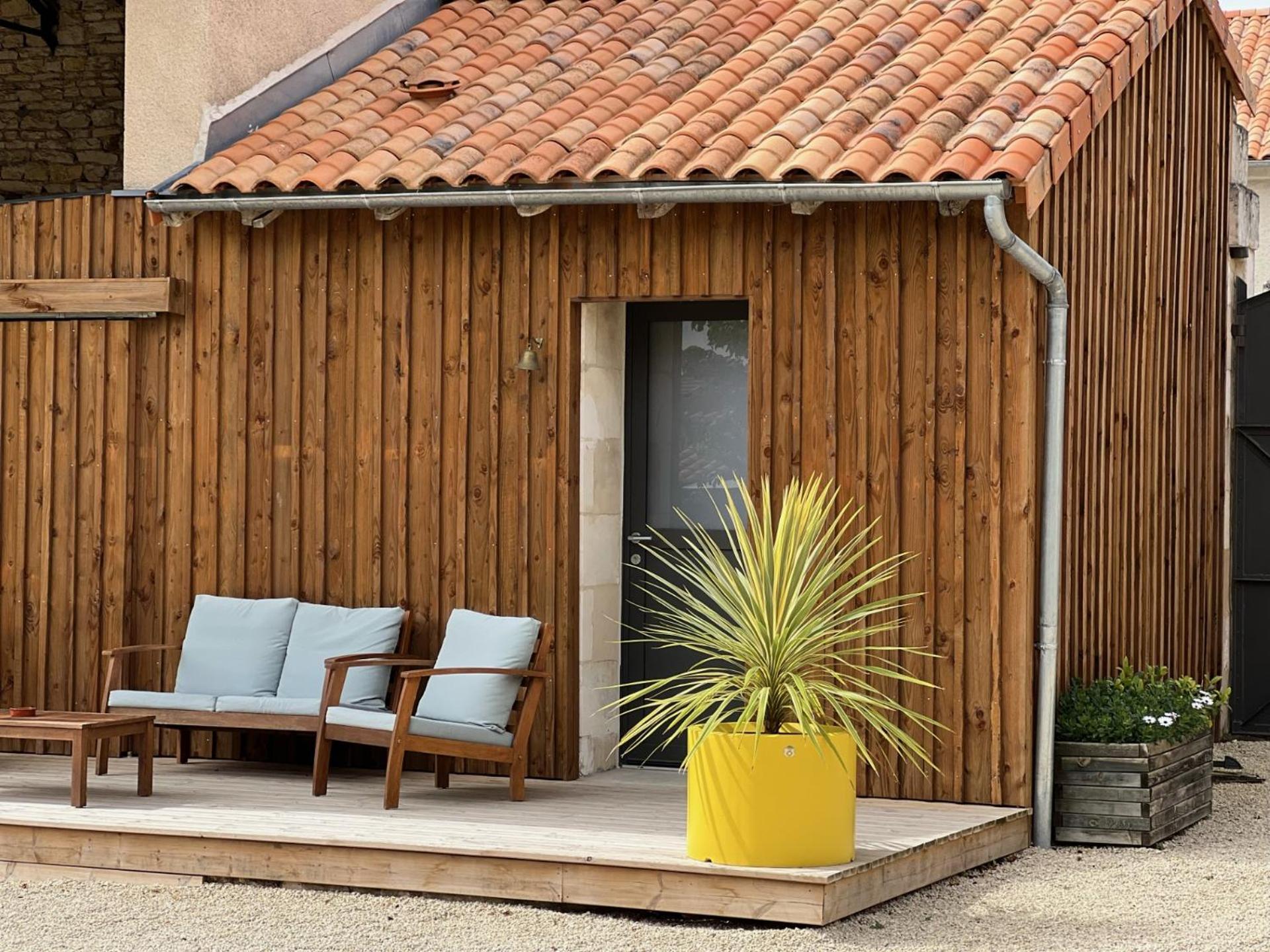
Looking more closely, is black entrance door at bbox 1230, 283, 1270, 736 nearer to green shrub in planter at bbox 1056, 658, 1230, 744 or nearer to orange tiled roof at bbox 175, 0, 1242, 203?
orange tiled roof at bbox 175, 0, 1242, 203

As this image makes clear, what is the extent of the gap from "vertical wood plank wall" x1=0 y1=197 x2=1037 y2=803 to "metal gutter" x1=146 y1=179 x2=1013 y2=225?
8.5 inches

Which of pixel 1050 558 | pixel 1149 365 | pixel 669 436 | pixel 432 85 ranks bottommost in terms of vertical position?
pixel 1050 558

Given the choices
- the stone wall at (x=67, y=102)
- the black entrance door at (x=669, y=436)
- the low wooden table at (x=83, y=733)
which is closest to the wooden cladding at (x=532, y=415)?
the black entrance door at (x=669, y=436)

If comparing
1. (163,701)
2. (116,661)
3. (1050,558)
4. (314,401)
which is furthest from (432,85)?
(1050,558)

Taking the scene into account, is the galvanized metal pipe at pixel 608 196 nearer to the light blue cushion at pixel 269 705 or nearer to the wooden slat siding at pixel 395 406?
the wooden slat siding at pixel 395 406

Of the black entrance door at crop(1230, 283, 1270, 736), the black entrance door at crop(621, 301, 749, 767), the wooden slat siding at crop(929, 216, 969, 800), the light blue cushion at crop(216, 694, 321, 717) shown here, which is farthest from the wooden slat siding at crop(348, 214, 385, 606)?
the black entrance door at crop(1230, 283, 1270, 736)

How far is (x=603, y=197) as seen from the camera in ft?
25.1

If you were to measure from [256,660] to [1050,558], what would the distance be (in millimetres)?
3525

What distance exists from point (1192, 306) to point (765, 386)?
12.2 ft

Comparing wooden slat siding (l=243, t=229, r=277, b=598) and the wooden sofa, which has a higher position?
wooden slat siding (l=243, t=229, r=277, b=598)

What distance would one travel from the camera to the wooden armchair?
7160mm

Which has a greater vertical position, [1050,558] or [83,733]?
[1050,558]

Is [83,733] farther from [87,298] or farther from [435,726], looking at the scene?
[87,298]

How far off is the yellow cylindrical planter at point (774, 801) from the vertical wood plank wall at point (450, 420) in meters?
1.51
